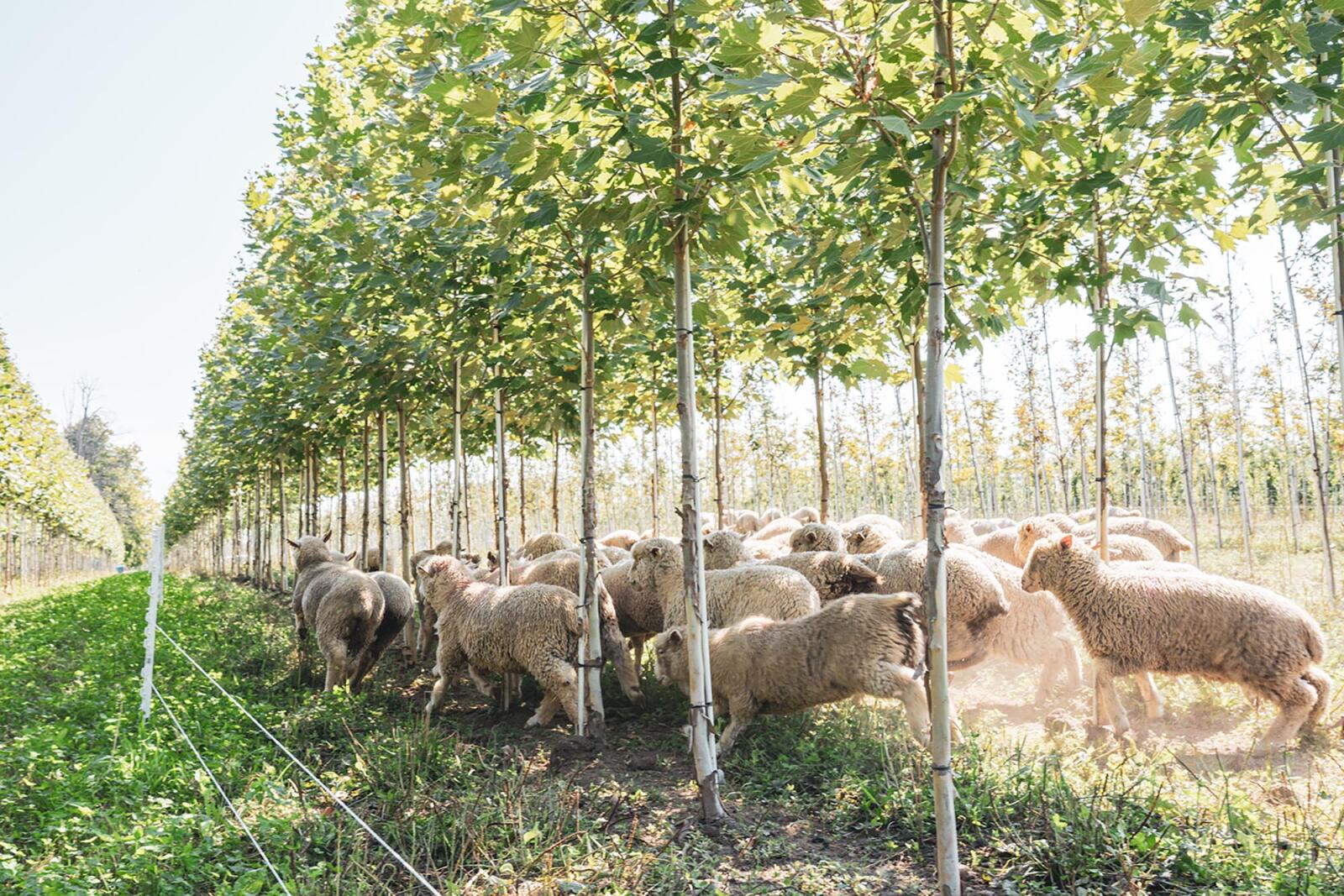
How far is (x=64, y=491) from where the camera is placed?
95.7ft

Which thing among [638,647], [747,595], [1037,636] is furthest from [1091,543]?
[638,647]

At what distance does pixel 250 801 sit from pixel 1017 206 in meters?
5.68

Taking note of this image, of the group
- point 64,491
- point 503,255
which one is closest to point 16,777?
point 503,255

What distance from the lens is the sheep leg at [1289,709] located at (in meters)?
5.37

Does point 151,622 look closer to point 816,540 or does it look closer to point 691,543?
point 691,543

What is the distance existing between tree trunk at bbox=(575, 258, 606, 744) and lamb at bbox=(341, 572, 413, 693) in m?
3.37

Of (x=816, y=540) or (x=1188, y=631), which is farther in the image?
(x=816, y=540)

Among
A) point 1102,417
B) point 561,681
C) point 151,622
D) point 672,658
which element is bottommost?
point 561,681

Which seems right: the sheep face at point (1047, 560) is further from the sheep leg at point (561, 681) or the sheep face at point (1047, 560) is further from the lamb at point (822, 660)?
the sheep leg at point (561, 681)

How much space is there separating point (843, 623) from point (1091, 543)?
13.8ft

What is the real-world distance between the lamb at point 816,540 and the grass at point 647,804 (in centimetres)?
226

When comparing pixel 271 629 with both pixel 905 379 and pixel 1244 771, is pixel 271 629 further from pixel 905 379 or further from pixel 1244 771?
pixel 1244 771

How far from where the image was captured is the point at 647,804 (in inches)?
183

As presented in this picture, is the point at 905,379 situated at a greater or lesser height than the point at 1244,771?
greater
